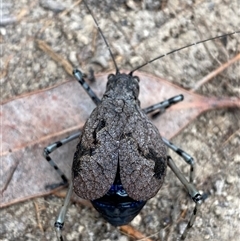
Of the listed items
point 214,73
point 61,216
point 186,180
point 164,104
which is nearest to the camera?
point 61,216

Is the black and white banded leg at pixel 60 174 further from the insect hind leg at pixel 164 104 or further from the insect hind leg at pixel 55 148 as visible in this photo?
the insect hind leg at pixel 164 104

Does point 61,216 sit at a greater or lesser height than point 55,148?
lesser

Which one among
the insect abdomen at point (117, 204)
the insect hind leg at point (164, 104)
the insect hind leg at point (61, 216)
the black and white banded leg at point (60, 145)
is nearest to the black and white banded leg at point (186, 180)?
the insect hind leg at point (164, 104)

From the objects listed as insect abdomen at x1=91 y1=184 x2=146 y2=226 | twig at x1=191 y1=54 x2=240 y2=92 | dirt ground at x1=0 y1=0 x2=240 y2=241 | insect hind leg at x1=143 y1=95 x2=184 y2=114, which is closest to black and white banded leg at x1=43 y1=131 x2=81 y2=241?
dirt ground at x1=0 y1=0 x2=240 y2=241

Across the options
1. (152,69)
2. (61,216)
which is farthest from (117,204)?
(152,69)

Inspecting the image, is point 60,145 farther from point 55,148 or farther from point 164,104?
point 164,104

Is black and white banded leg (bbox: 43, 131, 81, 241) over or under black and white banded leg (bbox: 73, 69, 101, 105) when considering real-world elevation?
under

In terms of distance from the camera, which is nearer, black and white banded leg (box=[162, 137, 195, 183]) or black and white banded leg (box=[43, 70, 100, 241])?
black and white banded leg (box=[43, 70, 100, 241])

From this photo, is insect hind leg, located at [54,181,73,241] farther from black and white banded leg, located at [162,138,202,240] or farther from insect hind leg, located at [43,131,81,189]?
black and white banded leg, located at [162,138,202,240]
